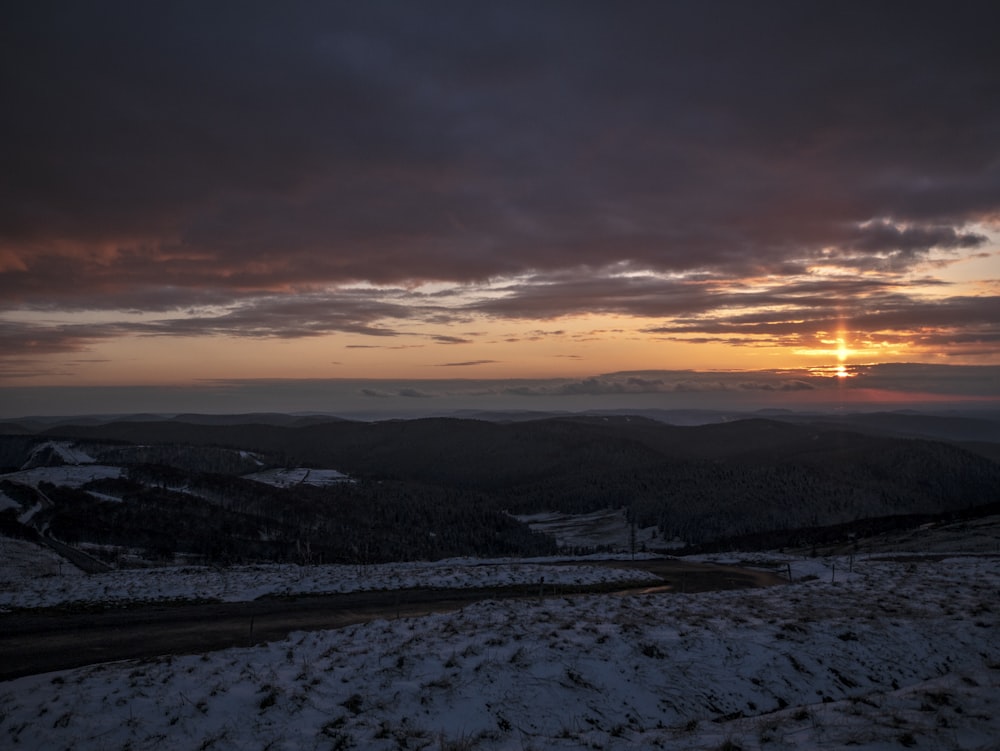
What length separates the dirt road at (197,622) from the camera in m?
20.7

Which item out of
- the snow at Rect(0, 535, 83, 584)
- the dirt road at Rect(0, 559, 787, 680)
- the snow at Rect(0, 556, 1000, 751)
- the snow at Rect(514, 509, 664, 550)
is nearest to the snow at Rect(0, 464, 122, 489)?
the snow at Rect(0, 535, 83, 584)

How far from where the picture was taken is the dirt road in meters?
20.7

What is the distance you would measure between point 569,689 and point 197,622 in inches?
752

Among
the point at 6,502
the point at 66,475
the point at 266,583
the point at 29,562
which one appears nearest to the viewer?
the point at 266,583

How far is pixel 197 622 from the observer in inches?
1006

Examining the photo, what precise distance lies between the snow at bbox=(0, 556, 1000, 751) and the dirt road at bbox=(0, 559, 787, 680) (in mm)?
3083

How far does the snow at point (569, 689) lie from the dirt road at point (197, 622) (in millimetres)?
3083

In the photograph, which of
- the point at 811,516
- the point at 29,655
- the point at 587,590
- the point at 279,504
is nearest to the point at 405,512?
the point at 279,504

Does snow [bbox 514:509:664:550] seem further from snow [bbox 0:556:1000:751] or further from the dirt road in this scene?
snow [bbox 0:556:1000:751]

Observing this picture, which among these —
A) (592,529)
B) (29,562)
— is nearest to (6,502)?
(29,562)

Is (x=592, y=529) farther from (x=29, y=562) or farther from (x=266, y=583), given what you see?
(x=266, y=583)

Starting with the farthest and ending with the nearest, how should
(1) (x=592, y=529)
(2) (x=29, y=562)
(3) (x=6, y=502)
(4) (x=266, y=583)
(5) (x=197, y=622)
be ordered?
(1) (x=592, y=529) → (3) (x=6, y=502) → (2) (x=29, y=562) → (4) (x=266, y=583) → (5) (x=197, y=622)

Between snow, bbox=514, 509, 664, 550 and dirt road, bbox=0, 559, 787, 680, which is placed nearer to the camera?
dirt road, bbox=0, 559, 787, 680

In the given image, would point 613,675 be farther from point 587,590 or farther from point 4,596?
point 4,596
